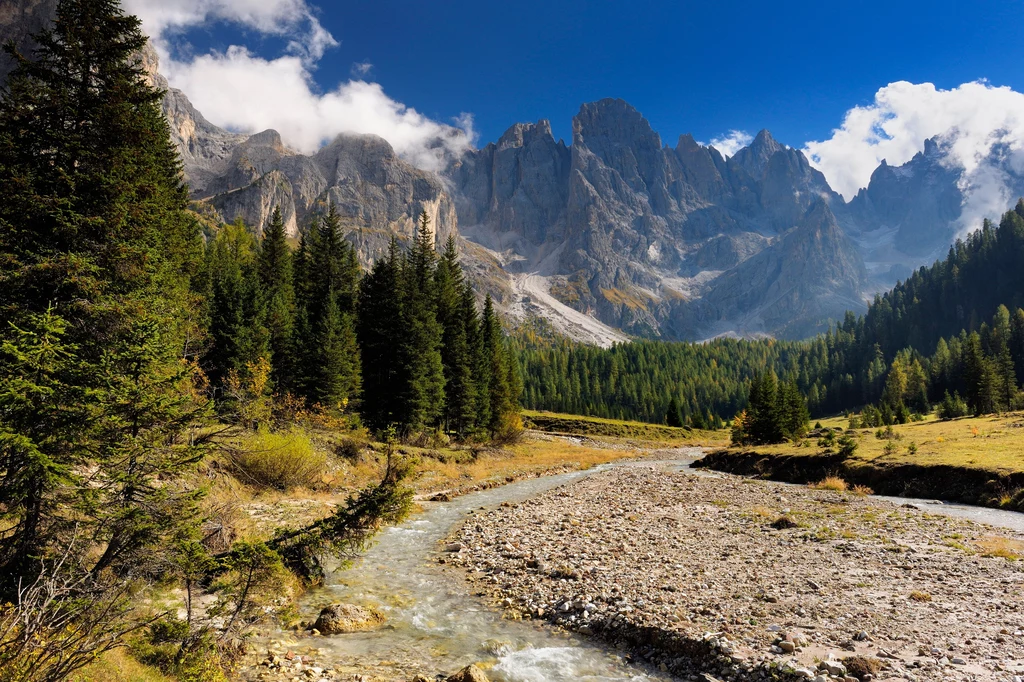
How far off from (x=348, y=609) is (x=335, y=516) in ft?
8.55

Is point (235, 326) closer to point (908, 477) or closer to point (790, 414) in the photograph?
point (908, 477)

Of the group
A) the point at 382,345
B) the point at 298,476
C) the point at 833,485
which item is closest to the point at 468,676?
the point at 298,476

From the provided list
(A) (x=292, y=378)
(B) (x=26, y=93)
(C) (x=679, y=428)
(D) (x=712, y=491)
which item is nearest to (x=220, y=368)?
(A) (x=292, y=378)

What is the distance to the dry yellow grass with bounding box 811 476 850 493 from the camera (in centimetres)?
3716

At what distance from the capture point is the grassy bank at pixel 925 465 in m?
30.2

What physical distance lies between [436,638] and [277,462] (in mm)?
19541

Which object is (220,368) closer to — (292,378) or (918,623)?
(292,378)

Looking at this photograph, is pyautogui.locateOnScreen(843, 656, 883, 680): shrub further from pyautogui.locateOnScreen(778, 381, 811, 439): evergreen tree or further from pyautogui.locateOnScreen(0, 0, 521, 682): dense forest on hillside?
pyautogui.locateOnScreen(778, 381, 811, 439): evergreen tree

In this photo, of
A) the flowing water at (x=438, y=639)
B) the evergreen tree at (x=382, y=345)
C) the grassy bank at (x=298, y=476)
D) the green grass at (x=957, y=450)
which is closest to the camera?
the flowing water at (x=438, y=639)

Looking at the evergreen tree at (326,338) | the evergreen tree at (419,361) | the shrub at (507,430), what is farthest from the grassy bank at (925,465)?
the evergreen tree at (326,338)

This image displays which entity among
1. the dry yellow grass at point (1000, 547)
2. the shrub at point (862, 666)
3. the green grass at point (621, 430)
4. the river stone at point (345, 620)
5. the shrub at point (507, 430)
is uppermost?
the shrub at point (507, 430)

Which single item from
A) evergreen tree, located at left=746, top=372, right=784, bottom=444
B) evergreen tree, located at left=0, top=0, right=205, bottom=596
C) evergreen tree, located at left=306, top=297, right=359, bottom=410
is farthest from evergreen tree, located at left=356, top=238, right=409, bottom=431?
evergreen tree, located at left=746, top=372, right=784, bottom=444

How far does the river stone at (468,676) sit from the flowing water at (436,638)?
0.83 m

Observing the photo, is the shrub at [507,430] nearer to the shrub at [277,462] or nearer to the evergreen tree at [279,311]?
the evergreen tree at [279,311]
